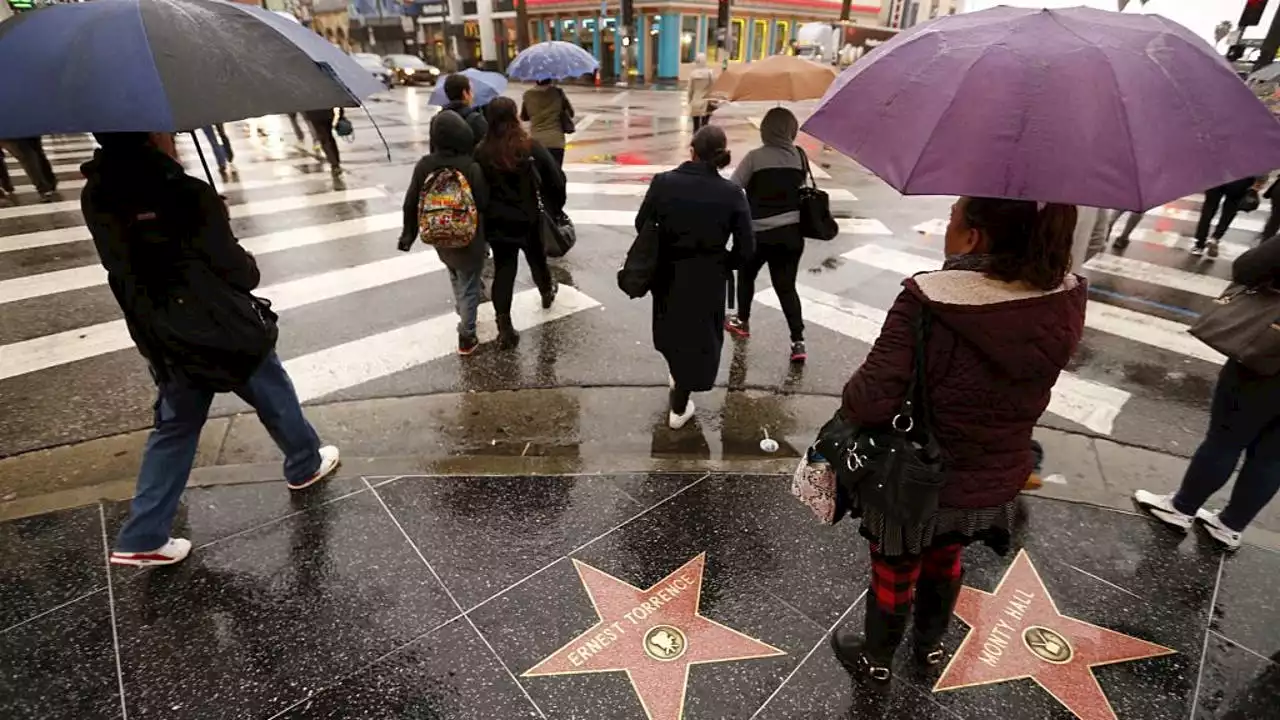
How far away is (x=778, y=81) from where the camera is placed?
4984 mm

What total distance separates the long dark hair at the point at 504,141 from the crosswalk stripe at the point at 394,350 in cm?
162

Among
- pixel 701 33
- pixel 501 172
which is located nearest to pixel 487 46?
pixel 701 33

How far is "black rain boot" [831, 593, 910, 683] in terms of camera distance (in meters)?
2.41

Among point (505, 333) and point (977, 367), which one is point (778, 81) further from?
point (977, 367)

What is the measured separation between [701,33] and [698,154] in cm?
4096

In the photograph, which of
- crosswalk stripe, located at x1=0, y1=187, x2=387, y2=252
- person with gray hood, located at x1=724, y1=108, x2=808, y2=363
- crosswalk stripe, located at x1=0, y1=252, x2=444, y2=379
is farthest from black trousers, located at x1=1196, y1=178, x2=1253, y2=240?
crosswalk stripe, located at x1=0, y1=187, x2=387, y2=252

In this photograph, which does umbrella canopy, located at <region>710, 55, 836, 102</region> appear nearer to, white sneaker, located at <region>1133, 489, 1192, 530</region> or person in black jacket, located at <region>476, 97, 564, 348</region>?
person in black jacket, located at <region>476, 97, 564, 348</region>

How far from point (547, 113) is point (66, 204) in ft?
25.3

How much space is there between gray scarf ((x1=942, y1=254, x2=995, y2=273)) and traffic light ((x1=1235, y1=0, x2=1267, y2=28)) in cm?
1896

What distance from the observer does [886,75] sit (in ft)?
7.00

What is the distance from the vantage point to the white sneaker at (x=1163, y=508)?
3477 mm

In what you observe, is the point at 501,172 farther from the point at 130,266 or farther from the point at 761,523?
the point at 761,523

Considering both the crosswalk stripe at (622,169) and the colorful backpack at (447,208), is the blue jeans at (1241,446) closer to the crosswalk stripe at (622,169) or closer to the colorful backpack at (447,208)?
the colorful backpack at (447,208)

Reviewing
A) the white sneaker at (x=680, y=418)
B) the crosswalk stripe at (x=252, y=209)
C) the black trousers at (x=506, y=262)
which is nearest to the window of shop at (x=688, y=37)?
the crosswalk stripe at (x=252, y=209)
